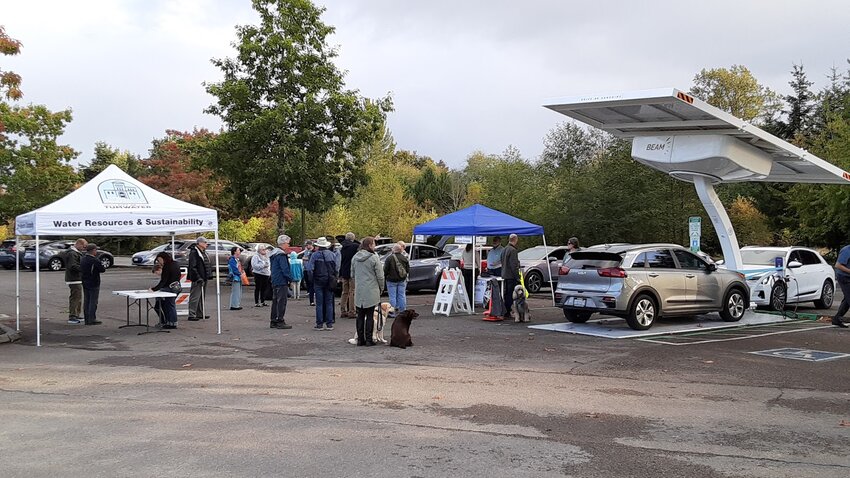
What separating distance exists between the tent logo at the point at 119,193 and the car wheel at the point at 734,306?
37.8ft

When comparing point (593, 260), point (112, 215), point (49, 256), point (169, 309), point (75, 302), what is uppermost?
point (112, 215)

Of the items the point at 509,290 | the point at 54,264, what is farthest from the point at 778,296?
the point at 54,264

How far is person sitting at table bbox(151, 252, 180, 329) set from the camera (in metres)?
13.6

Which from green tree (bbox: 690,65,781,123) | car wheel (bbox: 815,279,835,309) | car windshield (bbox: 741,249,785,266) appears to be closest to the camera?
car windshield (bbox: 741,249,785,266)

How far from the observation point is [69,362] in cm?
1008

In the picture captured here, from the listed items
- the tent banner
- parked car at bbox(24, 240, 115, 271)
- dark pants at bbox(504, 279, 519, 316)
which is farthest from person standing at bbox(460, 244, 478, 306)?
parked car at bbox(24, 240, 115, 271)

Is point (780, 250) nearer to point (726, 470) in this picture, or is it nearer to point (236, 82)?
point (726, 470)

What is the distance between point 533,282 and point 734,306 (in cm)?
864

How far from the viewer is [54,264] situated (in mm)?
32781

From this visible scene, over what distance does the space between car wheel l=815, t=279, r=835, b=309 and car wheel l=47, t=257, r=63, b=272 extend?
31243 mm

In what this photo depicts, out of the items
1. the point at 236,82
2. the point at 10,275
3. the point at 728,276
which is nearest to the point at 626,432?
the point at 728,276

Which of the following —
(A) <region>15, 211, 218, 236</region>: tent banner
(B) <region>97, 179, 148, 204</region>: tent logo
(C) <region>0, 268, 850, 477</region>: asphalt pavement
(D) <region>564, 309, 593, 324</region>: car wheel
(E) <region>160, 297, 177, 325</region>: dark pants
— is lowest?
(C) <region>0, 268, 850, 477</region>: asphalt pavement

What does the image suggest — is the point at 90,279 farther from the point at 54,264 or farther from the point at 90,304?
the point at 54,264

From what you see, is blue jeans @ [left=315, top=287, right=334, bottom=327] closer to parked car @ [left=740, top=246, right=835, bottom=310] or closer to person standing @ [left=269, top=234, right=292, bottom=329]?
person standing @ [left=269, top=234, right=292, bottom=329]
